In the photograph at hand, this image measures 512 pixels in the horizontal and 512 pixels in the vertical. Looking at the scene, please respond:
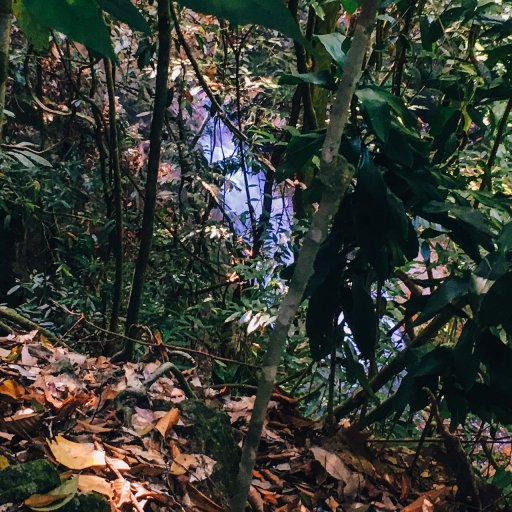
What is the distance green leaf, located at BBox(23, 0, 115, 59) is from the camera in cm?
43

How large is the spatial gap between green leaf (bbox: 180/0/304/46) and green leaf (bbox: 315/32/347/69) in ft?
3.12

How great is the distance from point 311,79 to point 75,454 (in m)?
0.91

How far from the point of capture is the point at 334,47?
4.44 ft

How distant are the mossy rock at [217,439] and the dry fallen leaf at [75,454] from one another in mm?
273

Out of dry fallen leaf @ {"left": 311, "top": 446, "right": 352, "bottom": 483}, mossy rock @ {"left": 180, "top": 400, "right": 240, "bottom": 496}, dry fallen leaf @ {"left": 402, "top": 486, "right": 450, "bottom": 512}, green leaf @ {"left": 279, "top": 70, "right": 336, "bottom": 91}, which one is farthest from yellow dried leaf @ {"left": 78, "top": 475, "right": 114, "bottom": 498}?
green leaf @ {"left": 279, "top": 70, "right": 336, "bottom": 91}

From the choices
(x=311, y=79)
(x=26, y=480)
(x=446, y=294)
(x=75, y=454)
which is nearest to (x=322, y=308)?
(x=446, y=294)

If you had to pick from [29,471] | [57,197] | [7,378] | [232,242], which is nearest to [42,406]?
[7,378]

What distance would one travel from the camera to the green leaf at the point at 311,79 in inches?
52.4

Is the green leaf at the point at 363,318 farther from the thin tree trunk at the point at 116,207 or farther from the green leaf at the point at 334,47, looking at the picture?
the thin tree trunk at the point at 116,207

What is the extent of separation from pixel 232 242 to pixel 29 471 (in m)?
2.19

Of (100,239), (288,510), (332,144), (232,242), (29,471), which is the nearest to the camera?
(332,144)

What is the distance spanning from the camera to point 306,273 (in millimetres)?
864

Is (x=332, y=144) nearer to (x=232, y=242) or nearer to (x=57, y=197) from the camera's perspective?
(x=232, y=242)

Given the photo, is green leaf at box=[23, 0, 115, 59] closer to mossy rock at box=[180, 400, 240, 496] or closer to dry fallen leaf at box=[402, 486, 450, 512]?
mossy rock at box=[180, 400, 240, 496]
